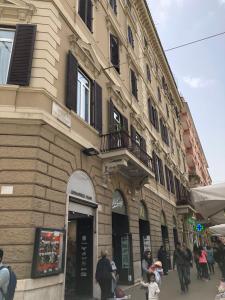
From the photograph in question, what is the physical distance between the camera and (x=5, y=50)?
8938 mm

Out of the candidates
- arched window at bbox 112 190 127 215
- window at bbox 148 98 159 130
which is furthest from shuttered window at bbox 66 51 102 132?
window at bbox 148 98 159 130

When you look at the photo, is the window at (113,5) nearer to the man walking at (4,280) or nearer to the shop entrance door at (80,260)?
the shop entrance door at (80,260)

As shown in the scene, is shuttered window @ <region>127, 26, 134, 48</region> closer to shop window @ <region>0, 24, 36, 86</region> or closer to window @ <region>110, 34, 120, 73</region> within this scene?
window @ <region>110, 34, 120, 73</region>

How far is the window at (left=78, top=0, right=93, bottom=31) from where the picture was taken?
1210 centimetres

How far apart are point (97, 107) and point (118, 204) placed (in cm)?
407

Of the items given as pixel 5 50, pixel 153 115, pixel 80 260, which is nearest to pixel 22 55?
pixel 5 50

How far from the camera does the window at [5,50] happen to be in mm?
8586

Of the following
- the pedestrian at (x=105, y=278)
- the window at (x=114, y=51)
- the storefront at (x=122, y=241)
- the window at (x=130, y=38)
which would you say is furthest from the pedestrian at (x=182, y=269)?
the window at (x=130, y=38)

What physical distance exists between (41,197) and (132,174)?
655 centimetres

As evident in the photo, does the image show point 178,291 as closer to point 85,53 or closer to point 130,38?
point 85,53

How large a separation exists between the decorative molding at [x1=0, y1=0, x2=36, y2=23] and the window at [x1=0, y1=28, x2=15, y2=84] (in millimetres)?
412

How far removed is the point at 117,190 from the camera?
12.8 metres

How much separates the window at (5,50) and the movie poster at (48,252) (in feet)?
14.1

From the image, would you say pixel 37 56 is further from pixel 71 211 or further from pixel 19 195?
pixel 71 211
